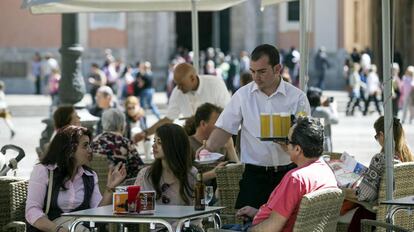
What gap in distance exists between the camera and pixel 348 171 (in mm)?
9578

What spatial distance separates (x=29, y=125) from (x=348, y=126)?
755cm

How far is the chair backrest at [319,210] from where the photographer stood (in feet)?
23.3

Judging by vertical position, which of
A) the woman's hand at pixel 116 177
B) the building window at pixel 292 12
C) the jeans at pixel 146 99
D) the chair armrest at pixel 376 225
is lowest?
the jeans at pixel 146 99

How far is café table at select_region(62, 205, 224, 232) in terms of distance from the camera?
7570 mm

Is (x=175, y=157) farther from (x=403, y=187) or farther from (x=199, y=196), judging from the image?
(x=403, y=187)

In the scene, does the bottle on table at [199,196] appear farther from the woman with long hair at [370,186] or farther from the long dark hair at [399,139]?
the long dark hair at [399,139]

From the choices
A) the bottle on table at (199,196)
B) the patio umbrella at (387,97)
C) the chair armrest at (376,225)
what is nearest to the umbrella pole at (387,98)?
the patio umbrella at (387,97)

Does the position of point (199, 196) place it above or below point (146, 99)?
above

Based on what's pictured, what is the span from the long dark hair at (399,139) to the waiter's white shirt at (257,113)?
32.4 inches

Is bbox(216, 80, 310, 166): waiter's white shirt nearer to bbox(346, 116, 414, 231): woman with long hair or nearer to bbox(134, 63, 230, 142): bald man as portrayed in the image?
bbox(346, 116, 414, 231): woman with long hair

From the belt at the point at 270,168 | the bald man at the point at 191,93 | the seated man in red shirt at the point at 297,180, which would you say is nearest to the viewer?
the seated man in red shirt at the point at 297,180

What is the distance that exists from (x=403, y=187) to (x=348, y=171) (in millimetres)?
575

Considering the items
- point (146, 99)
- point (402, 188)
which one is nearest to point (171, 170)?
point (402, 188)

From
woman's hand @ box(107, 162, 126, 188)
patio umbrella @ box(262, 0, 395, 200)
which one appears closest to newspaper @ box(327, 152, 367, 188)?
patio umbrella @ box(262, 0, 395, 200)
